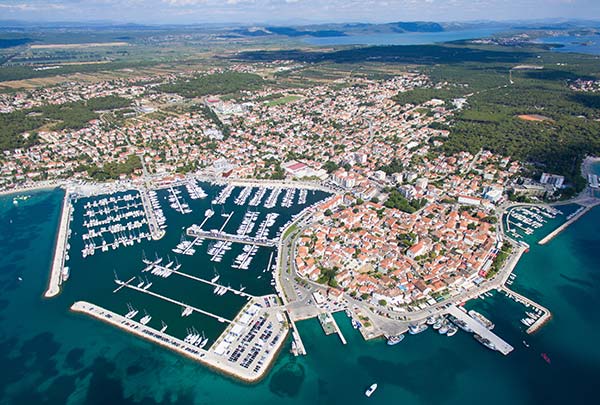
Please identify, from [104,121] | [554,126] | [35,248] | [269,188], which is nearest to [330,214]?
[269,188]

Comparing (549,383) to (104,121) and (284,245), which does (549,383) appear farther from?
(104,121)

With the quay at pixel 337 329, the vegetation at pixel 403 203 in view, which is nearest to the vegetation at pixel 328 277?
the quay at pixel 337 329

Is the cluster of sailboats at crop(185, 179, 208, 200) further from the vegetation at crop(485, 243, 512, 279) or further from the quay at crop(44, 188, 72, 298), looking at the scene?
the vegetation at crop(485, 243, 512, 279)

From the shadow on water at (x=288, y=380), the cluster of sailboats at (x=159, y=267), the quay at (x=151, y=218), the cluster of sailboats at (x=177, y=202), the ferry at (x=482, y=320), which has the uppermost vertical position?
the ferry at (x=482, y=320)

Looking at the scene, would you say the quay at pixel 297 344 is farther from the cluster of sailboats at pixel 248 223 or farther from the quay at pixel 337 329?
the cluster of sailboats at pixel 248 223

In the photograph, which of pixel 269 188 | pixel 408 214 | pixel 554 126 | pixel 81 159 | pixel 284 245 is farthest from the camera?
pixel 554 126

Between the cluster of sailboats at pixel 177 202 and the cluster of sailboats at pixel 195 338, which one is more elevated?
the cluster of sailboats at pixel 177 202

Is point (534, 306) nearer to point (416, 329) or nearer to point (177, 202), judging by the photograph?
point (416, 329)
